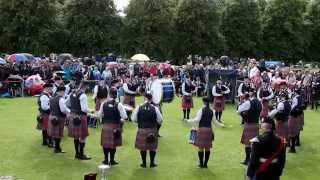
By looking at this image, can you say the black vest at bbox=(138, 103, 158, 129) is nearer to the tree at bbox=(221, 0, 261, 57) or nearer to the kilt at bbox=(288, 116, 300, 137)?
the kilt at bbox=(288, 116, 300, 137)

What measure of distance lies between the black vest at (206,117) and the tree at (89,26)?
30.4 metres

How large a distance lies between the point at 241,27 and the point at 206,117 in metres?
36.5

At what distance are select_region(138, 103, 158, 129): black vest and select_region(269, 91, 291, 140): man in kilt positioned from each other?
3366mm

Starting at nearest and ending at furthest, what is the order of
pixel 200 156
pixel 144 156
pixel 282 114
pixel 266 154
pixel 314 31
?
pixel 266 154 < pixel 144 156 < pixel 200 156 < pixel 282 114 < pixel 314 31

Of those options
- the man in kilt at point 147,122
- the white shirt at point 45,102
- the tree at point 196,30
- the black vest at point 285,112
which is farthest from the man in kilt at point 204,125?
the tree at point 196,30

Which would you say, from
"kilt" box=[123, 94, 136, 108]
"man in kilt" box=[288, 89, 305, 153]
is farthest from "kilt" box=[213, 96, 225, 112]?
"man in kilt" box=[288, 89, 305, 153]

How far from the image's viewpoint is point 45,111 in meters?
13.9

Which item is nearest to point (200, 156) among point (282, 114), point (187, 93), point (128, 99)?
point (282, 114)

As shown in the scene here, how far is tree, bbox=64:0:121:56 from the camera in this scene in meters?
41.8

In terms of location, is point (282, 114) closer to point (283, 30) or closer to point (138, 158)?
point (138, 158)

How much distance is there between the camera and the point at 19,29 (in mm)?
40594

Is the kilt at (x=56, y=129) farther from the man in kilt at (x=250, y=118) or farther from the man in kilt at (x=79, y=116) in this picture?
the man in kilt at (x=250, y=118)

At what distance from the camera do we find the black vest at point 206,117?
1196cm

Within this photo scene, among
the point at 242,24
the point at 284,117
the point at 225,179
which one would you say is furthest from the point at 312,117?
the point at 242,24
